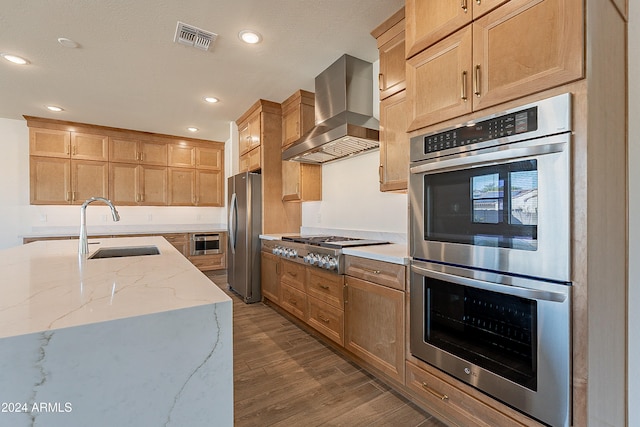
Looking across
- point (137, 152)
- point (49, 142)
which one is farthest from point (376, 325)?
point (49, 142)

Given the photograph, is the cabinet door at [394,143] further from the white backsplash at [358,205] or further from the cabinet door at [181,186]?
the cabinet door at [181,186]

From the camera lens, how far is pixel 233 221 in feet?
13.5

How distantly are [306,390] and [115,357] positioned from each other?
156 cm

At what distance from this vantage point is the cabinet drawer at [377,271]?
1.83m

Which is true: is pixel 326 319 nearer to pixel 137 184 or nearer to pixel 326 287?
pixel 326 287

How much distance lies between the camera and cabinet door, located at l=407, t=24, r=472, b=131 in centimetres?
149

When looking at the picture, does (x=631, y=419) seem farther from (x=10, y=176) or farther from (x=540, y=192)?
(x=10, y=176)

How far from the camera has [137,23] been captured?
222 centimetres

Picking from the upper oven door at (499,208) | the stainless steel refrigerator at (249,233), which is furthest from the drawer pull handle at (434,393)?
the stainless steel refrigerator at (249,233)

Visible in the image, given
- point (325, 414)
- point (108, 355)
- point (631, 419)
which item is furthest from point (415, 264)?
point (108, 355)

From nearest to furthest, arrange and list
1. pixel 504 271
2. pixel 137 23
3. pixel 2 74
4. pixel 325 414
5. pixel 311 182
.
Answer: pixel 504 271 < pixel 325 414 < pixel 137 23 < pixel 2 74 < pixel 311 182

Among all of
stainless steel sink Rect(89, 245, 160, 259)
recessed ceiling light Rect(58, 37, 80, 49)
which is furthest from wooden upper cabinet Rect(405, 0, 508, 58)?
recessed ceiling light Rect(58, 37, 80, 49)

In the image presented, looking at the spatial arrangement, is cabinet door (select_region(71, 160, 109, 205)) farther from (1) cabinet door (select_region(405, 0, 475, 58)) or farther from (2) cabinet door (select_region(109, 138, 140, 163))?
(1) cabinet door (select_region(405, 0, 475, 58))

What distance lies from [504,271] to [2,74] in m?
4.64
